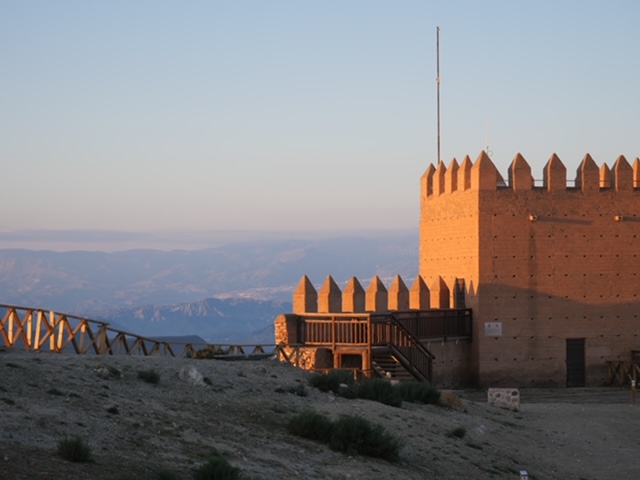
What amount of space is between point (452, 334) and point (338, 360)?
229 inches

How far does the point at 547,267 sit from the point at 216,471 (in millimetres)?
26120

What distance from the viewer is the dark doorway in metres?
38.1

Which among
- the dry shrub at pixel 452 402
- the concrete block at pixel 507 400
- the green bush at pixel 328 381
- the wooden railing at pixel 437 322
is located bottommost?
the concrete block at pixel 507 400

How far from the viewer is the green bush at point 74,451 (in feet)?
43.4

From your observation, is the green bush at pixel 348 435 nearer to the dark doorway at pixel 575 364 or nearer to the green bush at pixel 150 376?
the green bush at pixel 150 376

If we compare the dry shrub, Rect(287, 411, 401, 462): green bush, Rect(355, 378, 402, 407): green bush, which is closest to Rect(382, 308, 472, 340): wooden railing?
the dry shrub

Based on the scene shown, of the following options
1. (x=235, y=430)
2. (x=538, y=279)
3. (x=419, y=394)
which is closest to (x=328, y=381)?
(x=419, y=394)

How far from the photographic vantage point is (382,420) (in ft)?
68.1

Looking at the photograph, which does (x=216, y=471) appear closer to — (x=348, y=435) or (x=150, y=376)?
(x=348, y=435)

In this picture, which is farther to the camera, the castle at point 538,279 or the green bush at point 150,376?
the castle at point 538,279

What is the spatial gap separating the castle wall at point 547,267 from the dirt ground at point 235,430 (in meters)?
10.1

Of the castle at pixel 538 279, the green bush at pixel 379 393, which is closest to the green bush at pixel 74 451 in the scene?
the green bush at pixel 379 393

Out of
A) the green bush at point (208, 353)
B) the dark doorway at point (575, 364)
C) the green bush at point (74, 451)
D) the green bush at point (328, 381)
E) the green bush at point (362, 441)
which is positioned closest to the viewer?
the green bush at point (74, 451)

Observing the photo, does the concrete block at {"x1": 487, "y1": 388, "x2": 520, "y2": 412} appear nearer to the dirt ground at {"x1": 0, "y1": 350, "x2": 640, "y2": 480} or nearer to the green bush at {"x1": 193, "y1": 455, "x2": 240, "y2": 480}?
the dirt ground at {"x1": 0, "y1": 350, "x2": 640, "y2": 480}
